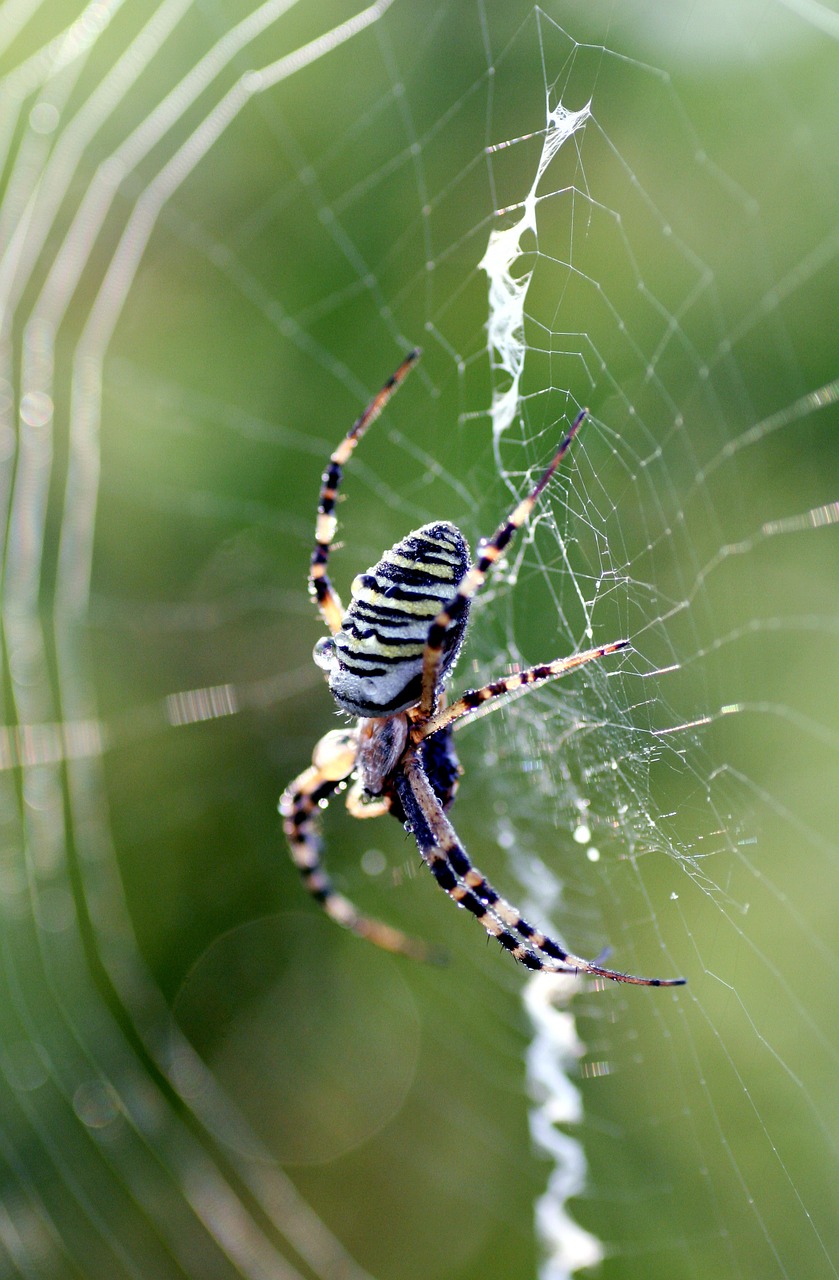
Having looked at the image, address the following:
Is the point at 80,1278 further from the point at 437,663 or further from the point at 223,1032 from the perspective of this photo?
the point at 437,663

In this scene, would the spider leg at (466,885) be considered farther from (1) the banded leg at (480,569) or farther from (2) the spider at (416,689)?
(1) the banded leg at (480,569)

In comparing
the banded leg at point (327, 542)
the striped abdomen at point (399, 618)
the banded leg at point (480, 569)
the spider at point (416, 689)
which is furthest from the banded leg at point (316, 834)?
the banded leg at point (480, 569)

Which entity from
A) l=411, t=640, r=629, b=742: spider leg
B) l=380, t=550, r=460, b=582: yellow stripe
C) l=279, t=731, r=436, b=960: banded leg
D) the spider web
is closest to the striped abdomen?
l=380, t=550, r=460, b=582: yellow stripe

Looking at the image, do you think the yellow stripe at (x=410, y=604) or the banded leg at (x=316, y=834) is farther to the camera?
the banded leg at (x=316, y=834)

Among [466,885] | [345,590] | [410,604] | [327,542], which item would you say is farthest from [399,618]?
[345,590]

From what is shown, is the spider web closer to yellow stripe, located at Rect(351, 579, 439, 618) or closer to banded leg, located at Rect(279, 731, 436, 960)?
yellow stripe, located at Rect(351, 579, 439, 618)

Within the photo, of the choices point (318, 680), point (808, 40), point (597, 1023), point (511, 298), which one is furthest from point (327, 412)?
point (597, 1023)
